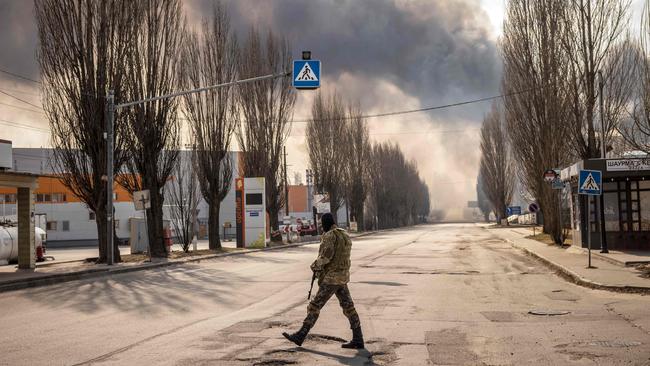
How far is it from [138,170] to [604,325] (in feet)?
80.1

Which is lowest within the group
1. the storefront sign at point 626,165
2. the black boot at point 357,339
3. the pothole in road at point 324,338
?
the pothole in road at point 324,338

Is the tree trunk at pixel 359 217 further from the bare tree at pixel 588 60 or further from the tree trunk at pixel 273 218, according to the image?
the bare tree at pixel 588 60

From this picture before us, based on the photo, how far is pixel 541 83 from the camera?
3247 centimetres

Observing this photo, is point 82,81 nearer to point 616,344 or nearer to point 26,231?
point 26,231

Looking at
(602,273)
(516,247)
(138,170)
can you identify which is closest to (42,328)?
(602,273)

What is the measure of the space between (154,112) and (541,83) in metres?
18.3

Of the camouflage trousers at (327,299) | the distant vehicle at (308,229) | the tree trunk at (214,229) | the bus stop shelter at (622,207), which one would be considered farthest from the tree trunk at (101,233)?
the distant vehicle at (308,229)

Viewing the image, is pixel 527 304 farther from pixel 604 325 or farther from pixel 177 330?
pixel 177 330

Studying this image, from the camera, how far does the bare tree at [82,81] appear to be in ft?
87.0

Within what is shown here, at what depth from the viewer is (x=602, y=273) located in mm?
17109

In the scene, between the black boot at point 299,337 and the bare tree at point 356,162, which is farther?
the bare tree at point 356,162

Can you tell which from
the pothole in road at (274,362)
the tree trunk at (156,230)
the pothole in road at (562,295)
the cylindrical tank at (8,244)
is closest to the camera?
the pothole in road at (274,362)

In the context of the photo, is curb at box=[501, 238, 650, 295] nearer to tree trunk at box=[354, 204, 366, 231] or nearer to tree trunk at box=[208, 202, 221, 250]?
tree trunk at box=[208, 202, 221, 250]

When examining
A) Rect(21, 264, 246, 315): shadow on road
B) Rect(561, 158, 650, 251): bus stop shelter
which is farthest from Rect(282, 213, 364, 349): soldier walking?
Rect(561, 158, 650, 251): bus stop shelter
